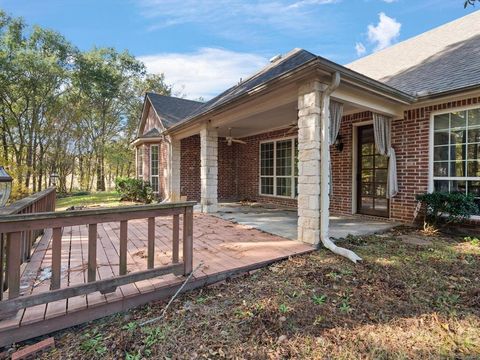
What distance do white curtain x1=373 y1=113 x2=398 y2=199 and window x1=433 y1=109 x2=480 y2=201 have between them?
0.71 metres

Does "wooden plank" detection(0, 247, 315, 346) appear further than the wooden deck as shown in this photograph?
No

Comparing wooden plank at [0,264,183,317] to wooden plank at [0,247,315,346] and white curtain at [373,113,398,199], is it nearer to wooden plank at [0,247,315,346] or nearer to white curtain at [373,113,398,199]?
wooden plank at [0,247,315,346]

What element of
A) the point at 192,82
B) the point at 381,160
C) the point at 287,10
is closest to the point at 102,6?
the point at 287,10

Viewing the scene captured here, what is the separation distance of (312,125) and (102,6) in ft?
32.7

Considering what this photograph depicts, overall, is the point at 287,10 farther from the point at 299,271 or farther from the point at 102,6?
the point at 299,271

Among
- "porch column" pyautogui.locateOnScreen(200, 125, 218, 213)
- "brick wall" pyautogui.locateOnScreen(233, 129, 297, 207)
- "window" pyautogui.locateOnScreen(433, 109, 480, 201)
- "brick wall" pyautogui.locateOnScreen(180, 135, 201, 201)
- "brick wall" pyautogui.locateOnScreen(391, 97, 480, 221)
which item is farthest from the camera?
"brick wall" pyautogui.locateOnScreen(180, 135, 201, 201)

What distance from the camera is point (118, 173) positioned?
25.5 meters

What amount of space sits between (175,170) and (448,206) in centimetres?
792

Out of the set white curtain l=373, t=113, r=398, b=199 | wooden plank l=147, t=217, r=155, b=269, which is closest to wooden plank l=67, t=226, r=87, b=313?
wooden plank l=147, t=217, r=155, b=269

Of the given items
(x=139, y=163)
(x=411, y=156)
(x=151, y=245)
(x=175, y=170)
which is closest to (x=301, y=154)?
(x=151, y=245)

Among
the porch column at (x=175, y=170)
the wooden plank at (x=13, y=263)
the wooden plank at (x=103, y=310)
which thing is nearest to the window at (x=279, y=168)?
the porch column at (x=175, y=170)

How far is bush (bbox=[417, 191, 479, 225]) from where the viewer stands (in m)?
4.69

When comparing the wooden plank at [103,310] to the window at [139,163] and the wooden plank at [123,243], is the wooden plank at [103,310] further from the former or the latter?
the window at [139,163]

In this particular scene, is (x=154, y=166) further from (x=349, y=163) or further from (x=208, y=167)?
(x=349, y=163)
